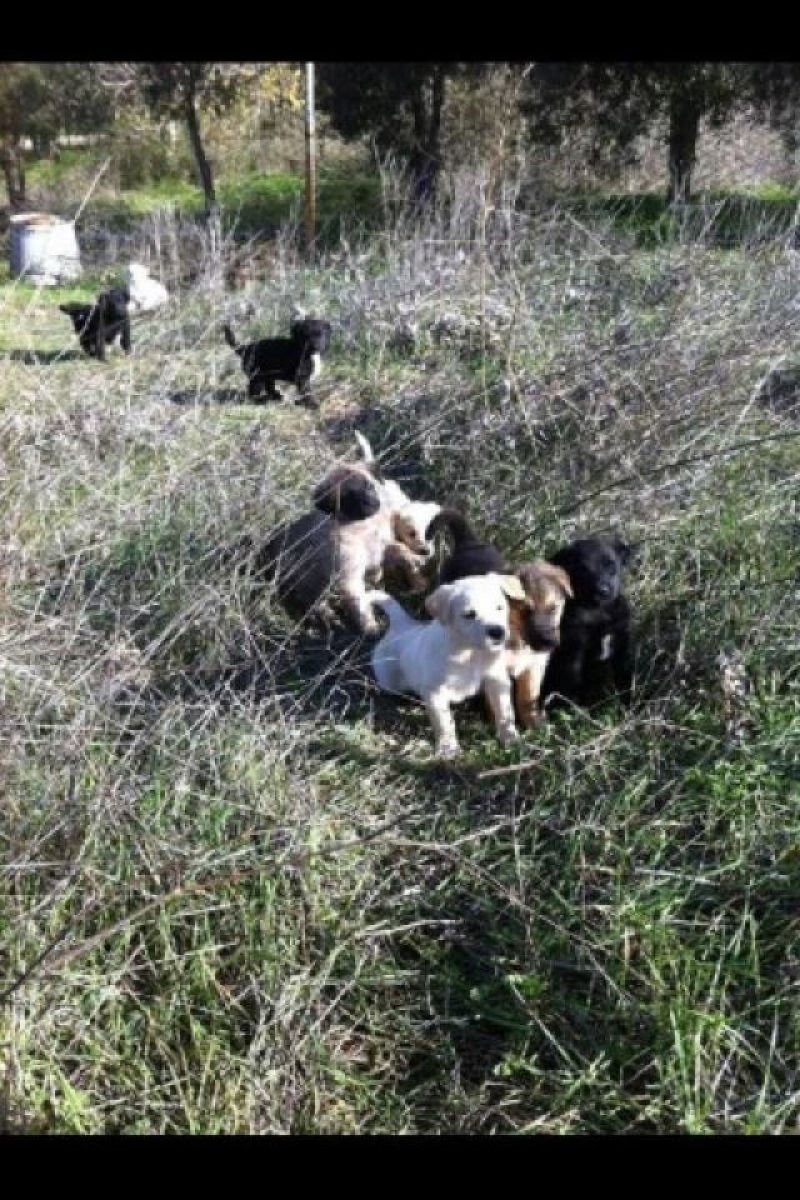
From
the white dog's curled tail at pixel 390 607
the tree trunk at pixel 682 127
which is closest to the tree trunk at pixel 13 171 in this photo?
the tree trunk at pixel 682 127

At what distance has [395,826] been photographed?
10.4ft

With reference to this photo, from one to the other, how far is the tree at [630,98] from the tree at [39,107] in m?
8.09

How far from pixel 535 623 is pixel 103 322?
6.07m

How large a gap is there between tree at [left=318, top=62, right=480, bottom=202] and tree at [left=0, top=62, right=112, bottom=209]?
4.91m

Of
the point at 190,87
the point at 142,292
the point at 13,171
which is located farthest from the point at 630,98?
the point at 13,171

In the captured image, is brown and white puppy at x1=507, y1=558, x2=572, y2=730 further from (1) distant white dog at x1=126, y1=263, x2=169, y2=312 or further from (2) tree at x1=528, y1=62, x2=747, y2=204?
(2) tree at x1=528, y1=62, x2=747, y2=204

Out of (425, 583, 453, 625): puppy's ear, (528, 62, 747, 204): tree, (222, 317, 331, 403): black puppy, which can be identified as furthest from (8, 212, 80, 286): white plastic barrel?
(425, 583, 453, 625): puppy's ear

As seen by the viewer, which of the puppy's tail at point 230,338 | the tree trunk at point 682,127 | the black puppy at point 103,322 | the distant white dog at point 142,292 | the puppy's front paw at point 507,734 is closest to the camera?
the puppy's front paw at point 507,734

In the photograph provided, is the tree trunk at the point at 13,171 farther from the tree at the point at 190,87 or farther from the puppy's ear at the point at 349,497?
the puppy's ear at the point at 349,497

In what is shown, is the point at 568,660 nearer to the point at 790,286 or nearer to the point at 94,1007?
the point at 94,1007

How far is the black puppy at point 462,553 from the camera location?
3705 millimetres

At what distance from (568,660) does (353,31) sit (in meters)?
2.32

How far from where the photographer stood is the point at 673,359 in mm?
4891
